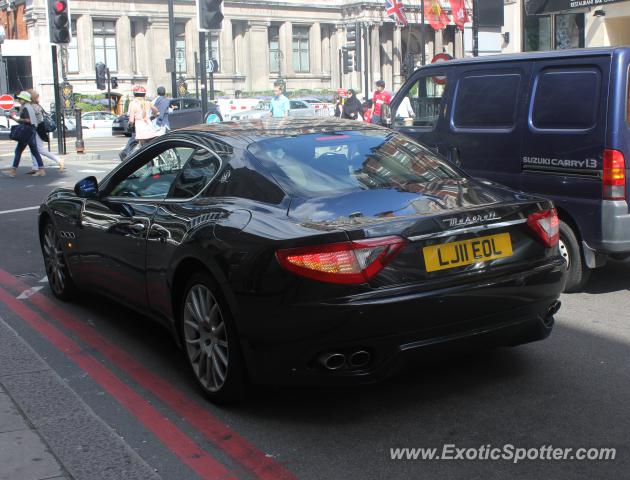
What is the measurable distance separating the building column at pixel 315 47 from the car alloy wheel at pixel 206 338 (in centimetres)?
7161

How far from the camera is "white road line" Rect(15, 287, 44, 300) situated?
7461mm

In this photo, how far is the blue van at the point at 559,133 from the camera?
21.6 feet

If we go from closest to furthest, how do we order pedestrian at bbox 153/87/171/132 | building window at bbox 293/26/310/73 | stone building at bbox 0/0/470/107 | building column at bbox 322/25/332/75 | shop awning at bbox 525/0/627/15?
shop awning at bbox 525/0/627/15 → pedestrian at bbox 153/87/171/132 → stone building at bbox 0/0/470/107 → building window at bbox 293/26/310/73 → building column at bbox 322/25/332/75

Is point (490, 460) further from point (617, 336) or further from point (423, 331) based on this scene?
point (617, 336)

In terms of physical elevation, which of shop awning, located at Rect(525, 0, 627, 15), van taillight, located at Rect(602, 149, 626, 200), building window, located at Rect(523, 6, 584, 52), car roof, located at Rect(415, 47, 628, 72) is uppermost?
shop awning, located at Rect(525, 0, 627, 15)

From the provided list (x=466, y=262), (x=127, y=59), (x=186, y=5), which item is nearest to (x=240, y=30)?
(x=186, y=5)

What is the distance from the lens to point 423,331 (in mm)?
4219

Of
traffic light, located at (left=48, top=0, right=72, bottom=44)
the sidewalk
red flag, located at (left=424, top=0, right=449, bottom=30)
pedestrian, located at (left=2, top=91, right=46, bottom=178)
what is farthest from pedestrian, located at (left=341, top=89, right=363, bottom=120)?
red flag, located at (left=424, top=0, right=449, bottom=30)

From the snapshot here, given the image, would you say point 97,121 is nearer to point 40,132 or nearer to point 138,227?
point 40,132

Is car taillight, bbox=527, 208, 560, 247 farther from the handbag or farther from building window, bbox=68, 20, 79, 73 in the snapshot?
building window, bbox=68, 20, 79, 73

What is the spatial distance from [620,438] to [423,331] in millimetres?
1050

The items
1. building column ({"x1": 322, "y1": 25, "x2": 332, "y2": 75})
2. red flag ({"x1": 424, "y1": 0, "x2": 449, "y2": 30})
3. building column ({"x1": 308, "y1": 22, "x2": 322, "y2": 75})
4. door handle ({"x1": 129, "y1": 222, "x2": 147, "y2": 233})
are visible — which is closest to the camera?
door handle ({"x1": 129, "y1": 222, "x2": 147, "y2": 233})

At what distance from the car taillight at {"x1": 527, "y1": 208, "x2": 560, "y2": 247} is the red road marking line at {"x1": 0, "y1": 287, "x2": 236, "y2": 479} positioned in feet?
6.80

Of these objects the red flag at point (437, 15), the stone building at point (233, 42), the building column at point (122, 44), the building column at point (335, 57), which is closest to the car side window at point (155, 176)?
the stone building at point (233, 42)
